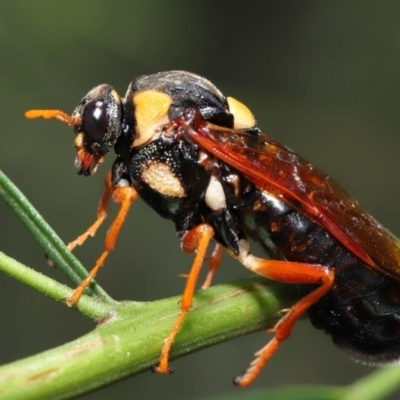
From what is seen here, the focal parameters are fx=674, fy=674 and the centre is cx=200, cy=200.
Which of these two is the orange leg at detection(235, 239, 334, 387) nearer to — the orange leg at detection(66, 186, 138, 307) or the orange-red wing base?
the orange-red wing base

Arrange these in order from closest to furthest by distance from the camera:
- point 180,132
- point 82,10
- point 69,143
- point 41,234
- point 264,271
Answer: point 41,234, point 264,271, point 180,132, point 82,10, point 69,143

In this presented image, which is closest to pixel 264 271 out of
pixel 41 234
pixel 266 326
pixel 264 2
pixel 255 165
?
pixel 266 326

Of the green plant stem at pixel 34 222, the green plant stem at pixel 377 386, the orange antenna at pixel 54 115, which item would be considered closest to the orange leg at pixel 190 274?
the green plant stem at pixel 34 222

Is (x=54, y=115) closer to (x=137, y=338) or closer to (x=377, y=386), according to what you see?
(x=137, y=338)

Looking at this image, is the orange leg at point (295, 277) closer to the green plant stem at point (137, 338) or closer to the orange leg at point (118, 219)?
the green plant stem at point (137, 338)

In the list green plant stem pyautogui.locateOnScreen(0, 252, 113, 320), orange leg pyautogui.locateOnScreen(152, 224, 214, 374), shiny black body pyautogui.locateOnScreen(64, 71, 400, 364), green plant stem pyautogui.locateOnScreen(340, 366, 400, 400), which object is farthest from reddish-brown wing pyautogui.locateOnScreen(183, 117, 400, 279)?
green plant stem pyautogui.locateOnScreen(0, 252, 113, 320)

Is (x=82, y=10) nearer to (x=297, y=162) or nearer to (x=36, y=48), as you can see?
(x=36, y=48)
